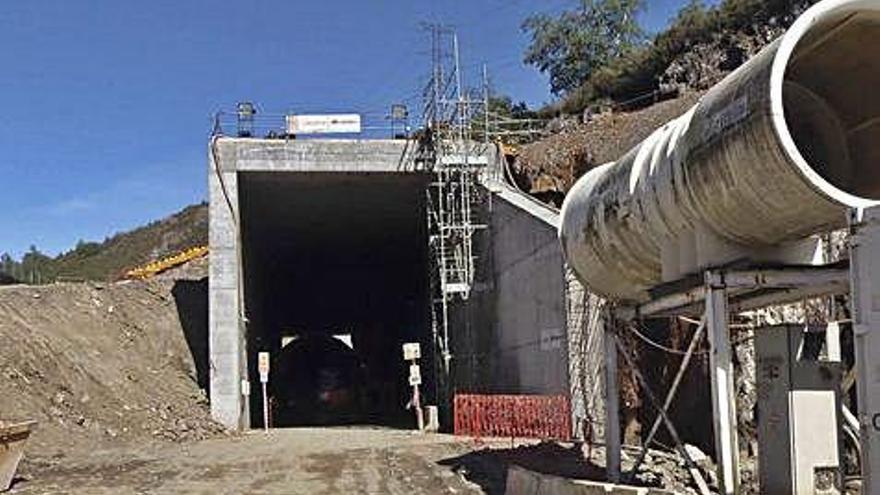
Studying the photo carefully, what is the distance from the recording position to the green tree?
74.2m

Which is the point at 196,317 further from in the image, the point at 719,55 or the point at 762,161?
the point at 762,161

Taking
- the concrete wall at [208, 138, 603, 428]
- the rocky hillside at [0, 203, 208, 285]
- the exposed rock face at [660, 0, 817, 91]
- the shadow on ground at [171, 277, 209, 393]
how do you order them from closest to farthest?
the concrete wall at [208, 138, 603, 428], the shadow on ground at [171, 277, 209, 393], the exposed rock face at [660, 0, 817, 91], the rocky hillside at [0, 203, 208, 285]

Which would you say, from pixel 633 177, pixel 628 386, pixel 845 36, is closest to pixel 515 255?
pixel 628 386

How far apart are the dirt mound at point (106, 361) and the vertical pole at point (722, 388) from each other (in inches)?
792

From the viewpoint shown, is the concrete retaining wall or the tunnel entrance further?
the tunnel entrance

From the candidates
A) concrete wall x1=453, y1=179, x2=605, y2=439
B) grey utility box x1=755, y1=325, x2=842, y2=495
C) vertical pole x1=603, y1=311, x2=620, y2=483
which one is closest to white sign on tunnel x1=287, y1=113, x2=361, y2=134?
concrete wall x1=453, y1=179, x2=605, y2=439

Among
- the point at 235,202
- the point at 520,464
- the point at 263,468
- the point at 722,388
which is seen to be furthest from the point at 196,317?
the point at 722,388

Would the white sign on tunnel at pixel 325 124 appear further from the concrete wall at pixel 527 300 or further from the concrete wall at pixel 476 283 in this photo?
the concrete wall at pixel 527 300

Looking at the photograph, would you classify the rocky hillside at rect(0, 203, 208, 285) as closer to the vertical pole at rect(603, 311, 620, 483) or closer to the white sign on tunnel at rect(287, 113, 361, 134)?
the white sign on tunnel at rect(287, 113, 361, 134)

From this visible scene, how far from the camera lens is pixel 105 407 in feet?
99.5

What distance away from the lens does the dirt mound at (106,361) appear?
93.1 ft

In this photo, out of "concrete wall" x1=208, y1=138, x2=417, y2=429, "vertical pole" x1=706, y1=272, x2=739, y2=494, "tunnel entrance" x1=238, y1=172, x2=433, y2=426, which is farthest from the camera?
"tunnel entrance" x1=238, y1=172, x2=433, y2=426

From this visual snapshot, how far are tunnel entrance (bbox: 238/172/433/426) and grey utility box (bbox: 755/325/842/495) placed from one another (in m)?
24.7

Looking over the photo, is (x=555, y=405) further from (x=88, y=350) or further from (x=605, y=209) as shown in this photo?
(x=88, y=350)
